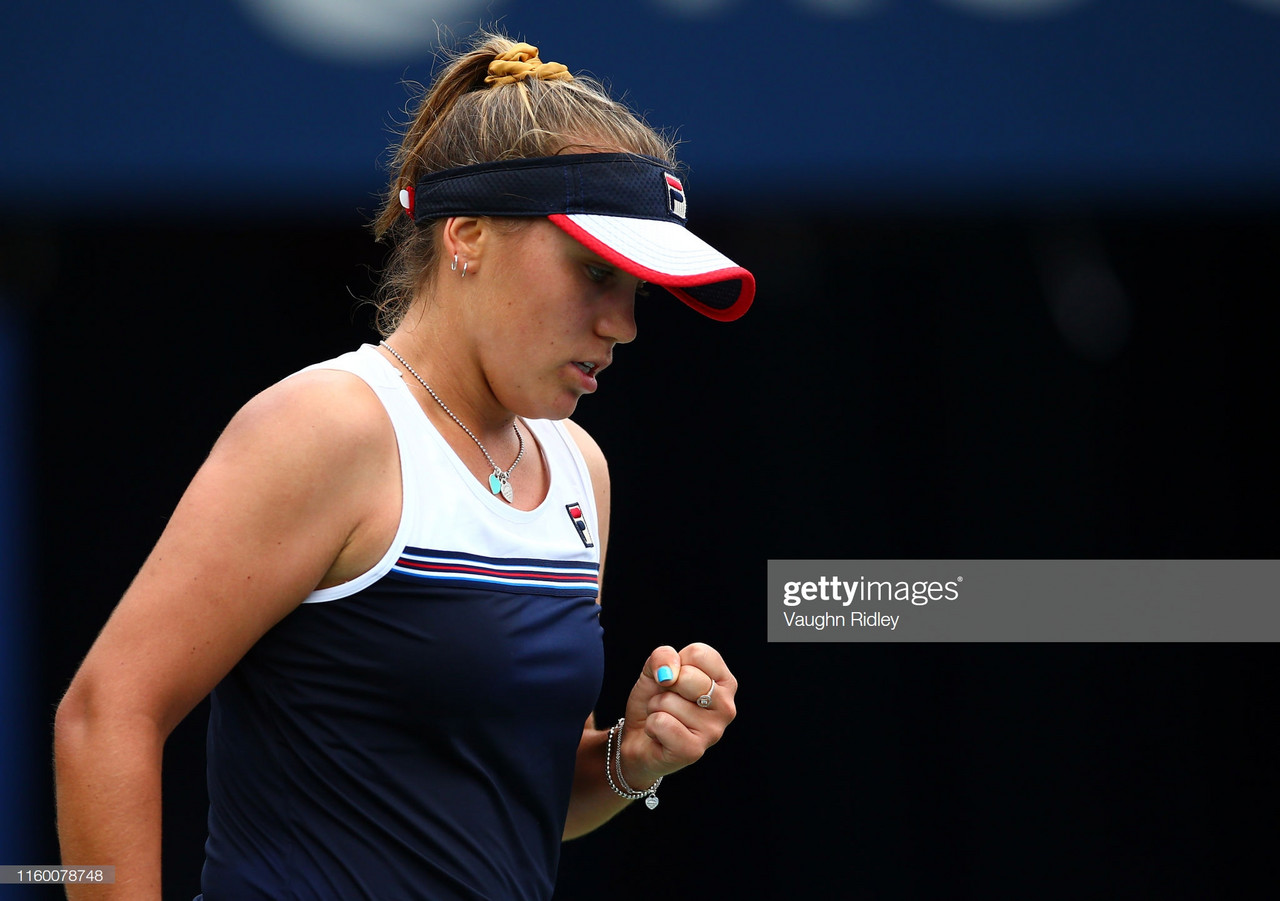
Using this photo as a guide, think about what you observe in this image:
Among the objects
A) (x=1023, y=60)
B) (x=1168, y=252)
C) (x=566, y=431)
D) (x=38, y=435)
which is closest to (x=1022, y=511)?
(x=1168, y=252)

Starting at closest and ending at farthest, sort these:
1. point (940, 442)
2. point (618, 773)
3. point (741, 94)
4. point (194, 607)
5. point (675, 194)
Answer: point (194, 607)
point (675, 194)
point (618, 773)
point (741, 94)
point (940, 442)

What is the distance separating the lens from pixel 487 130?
1407mm

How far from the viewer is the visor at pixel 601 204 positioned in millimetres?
1322

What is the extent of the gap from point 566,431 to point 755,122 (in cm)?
163

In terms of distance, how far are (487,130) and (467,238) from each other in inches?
5.1

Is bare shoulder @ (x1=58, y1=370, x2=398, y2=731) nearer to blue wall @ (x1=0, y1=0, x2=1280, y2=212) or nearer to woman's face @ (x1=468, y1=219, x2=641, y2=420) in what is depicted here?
woman's face @ (x1=468, y1=219, x2=641, y2=420)

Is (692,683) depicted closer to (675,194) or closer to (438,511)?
(438,511)

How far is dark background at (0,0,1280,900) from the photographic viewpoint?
10.0ft

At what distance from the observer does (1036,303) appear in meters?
3.15

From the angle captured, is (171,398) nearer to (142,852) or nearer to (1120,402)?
(142,852)

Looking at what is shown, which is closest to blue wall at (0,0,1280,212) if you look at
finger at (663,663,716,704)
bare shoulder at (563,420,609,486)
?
bare shoulder at (563,420,609,486)

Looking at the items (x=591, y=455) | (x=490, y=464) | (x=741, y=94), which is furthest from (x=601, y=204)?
(x=741, y=94)

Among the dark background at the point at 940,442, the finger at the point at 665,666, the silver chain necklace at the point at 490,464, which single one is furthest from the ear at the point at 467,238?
the dark background at the point at 940,442

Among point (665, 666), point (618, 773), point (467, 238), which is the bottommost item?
point (618, 773)
